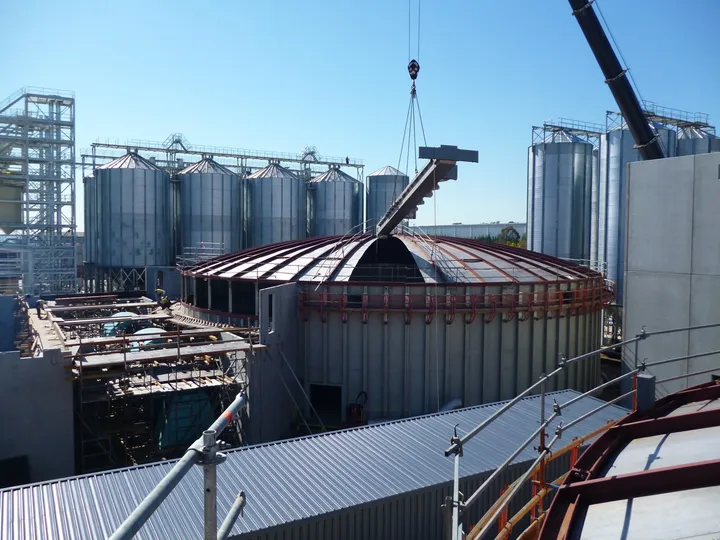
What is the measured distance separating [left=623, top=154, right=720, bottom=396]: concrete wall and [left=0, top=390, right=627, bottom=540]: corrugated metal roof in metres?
6.95

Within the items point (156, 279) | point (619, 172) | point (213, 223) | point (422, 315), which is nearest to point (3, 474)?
point (422, 315)

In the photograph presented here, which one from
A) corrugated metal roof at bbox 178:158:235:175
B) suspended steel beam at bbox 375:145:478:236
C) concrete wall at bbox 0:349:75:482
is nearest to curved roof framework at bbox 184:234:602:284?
suspended steel beam at bbox 375:145:478:236

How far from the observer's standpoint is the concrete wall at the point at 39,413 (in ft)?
56.7

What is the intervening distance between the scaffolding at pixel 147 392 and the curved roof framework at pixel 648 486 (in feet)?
49.1

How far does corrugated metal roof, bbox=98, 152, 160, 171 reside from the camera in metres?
52.4

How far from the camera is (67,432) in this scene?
18172 mm

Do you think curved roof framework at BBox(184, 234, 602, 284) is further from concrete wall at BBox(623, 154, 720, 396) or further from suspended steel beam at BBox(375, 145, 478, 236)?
concrete wall at BBox(623, 154, 720, 396)

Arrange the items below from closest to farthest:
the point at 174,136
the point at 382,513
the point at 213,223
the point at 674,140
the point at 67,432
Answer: the point at 382,513, the point at 67,432, the point at 674,140, the point at 213,223, the point at 174,136

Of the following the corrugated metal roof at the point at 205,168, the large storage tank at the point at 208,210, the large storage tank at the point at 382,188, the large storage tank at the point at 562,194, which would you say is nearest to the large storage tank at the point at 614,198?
the large storage tank at the point at 562,194

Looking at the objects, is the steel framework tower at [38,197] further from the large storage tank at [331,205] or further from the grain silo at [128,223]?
the large storage tank at [331,205]

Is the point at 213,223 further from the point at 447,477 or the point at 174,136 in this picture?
the point at 447,477

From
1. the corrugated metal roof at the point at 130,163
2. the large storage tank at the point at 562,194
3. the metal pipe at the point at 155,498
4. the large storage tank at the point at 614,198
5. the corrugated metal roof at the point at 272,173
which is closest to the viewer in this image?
the metal pipe at the point at 155,498

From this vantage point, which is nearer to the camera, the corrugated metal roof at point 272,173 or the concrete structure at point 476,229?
the corrugated metal roof at point 272,173

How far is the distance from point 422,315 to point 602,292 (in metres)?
11.5
